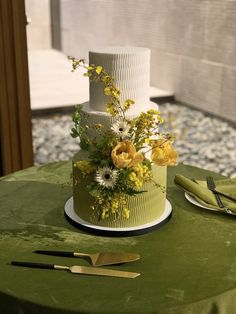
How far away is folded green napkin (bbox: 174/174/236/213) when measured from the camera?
Answer: 112 centimetres

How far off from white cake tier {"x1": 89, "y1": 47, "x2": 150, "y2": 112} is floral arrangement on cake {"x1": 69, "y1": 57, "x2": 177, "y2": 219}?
2cm

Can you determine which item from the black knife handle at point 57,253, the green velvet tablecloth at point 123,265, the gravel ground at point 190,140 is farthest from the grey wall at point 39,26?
the black knife handle at point 57,253

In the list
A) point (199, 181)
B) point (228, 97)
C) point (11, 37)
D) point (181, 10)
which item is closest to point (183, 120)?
point (228, 97)

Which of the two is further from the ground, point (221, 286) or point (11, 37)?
point (11, 37)

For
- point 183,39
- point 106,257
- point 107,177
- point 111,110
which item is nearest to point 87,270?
point 106,257

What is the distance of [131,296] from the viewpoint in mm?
789

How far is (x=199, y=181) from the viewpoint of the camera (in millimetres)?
1225

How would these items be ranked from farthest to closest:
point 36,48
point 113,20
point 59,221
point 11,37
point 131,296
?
point 36,48 → point 113,20 → point 11,37 → point 59,221 → point 131,296

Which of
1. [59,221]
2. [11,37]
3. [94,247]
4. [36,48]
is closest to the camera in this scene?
[94,247]

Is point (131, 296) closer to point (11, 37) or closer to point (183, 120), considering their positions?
point (11, 37)

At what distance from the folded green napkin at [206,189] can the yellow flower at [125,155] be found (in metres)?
0.26

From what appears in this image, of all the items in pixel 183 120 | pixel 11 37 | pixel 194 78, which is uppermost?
pixel 11 37

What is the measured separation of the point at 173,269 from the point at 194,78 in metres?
3.33

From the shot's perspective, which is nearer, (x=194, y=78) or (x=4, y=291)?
(x=4, y=291)
